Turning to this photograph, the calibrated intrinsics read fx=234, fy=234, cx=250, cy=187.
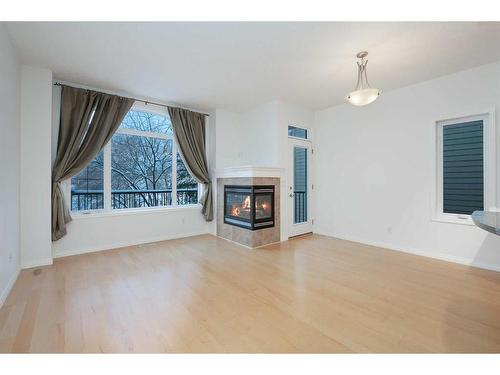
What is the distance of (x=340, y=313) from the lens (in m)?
2.06

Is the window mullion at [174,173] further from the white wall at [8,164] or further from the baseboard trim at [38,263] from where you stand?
the white wall at [8,164]

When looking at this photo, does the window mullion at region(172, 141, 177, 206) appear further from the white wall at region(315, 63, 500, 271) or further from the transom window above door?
the white wall at region(315, 63, 500, 271)

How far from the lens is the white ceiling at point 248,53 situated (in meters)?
2.38

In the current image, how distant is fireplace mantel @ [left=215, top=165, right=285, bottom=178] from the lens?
4.11m

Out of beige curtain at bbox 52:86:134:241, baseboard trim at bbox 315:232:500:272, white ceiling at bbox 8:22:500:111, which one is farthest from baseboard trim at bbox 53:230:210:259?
baseboard trim at bbox 315:232:500:272

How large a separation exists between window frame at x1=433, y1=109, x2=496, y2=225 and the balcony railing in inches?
174

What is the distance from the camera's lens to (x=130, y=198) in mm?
4422

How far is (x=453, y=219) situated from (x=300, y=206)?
2.51 m

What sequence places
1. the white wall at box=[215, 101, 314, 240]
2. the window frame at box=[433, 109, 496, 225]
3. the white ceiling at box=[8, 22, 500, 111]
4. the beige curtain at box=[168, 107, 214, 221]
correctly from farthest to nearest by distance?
the beige curtain at box=[168, 107, 214, 221]
the white wall at box=[215, 101, 314, 240]
the window frame at box=[433, 109, 496, 225]
the white ceiling at box=[8, 22, 500, 111]

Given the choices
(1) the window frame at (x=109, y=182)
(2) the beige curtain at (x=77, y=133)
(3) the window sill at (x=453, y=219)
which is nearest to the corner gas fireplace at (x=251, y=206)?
(1) the window frame at (x=109, y=182)

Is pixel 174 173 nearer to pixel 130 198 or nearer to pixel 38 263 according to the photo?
pixel 130 198

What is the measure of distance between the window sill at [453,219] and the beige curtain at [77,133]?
17.6 feet
